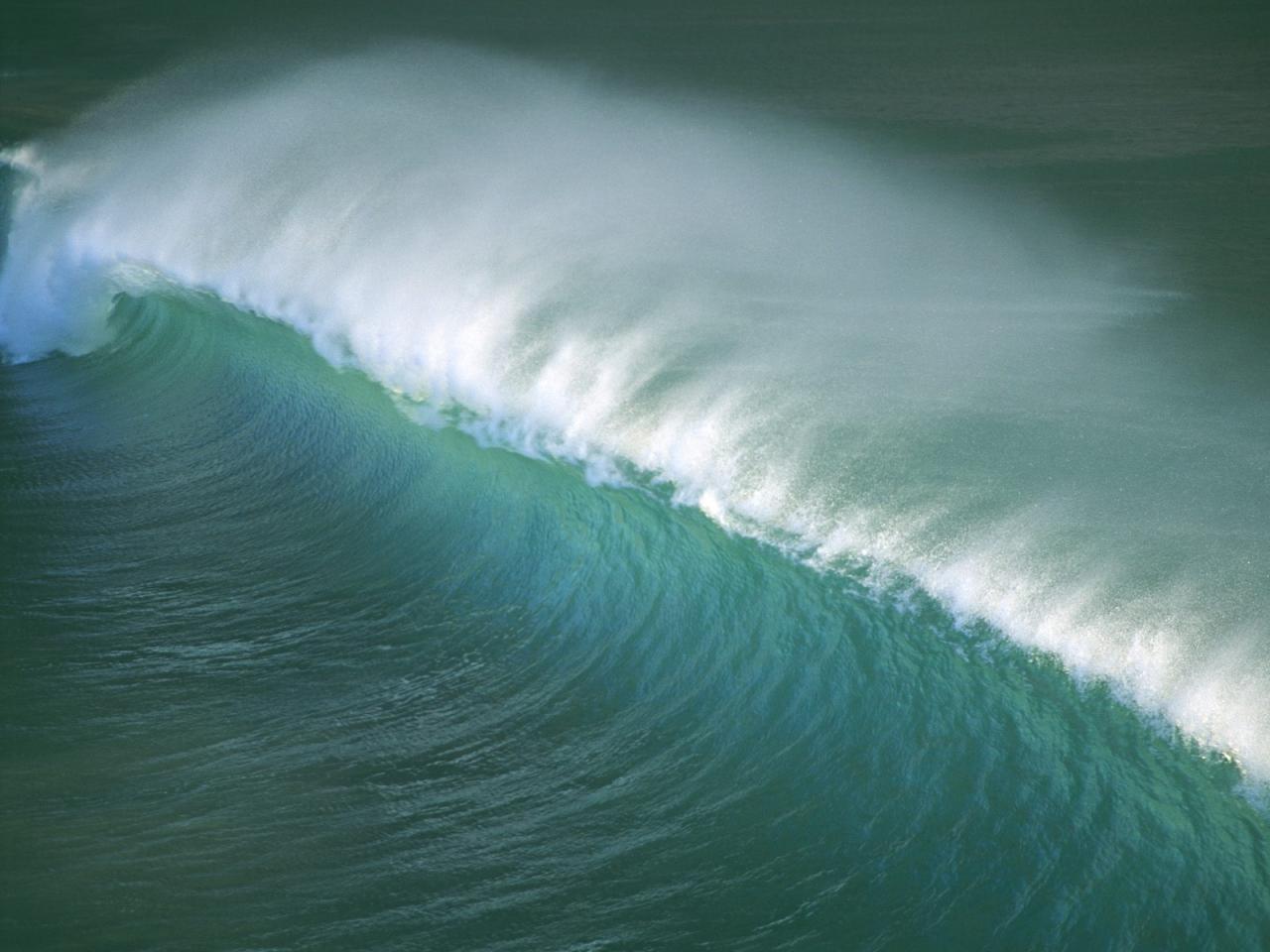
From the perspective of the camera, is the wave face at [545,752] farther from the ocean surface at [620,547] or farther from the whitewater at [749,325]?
the whitewater at [749,325]

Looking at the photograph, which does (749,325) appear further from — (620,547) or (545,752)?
(545,752)

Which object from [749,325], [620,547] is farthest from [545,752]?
[749,325]

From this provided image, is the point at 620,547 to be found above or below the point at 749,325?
below

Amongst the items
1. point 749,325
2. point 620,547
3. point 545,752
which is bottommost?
point 545,752

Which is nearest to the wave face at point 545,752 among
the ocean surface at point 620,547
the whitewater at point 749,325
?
the ocean surface at point 620,547

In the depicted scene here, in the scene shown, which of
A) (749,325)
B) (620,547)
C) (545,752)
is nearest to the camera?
(545,752)

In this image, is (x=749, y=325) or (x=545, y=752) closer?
(x=545, y=752)

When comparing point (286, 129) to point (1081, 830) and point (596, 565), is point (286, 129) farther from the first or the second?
point (1081, 830)
